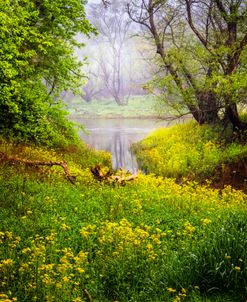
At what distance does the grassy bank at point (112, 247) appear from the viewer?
4910mm

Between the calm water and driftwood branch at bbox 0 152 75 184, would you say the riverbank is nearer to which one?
the calm water

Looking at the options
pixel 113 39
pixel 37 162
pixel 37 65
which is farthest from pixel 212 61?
pixel 113 39

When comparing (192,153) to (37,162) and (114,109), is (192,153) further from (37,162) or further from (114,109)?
(114,109)

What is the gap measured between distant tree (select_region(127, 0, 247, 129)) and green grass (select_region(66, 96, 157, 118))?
29402 mm

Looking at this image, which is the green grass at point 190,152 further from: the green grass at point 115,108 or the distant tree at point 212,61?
the green grass at point 115,108

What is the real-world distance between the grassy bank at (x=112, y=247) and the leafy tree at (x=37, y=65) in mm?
3074

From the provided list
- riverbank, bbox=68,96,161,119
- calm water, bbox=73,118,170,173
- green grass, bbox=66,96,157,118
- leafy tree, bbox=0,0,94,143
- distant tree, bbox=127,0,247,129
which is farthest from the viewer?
green grass, bbox=66,96,157,118

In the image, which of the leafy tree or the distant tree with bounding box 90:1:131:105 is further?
the distant tree with bounding box 90:1:131:105

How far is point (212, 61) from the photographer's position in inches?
759

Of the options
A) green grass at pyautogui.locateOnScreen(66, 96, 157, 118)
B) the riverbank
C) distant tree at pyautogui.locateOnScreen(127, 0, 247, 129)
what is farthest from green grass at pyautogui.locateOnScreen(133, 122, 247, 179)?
green grass at pyautogui.locateOnScreen(66, 96, 157, 118)

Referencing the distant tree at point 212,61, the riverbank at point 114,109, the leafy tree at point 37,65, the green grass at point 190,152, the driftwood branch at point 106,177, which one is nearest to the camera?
the driftwood branch at point 106,177

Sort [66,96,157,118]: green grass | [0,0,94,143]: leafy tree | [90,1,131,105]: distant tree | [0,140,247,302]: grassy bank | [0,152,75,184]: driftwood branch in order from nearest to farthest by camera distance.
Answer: [0,140,247,302]: grassy bank → [0,152,75,184]: driftwood branch → [0,0,94,143]: leafy tree → [66,96,157,118]: green grass → [90,1,131,105]: distant tree

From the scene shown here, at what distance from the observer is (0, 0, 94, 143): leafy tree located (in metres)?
11.4

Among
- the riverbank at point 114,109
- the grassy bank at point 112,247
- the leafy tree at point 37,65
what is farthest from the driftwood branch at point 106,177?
the riverbank at point 114,109
